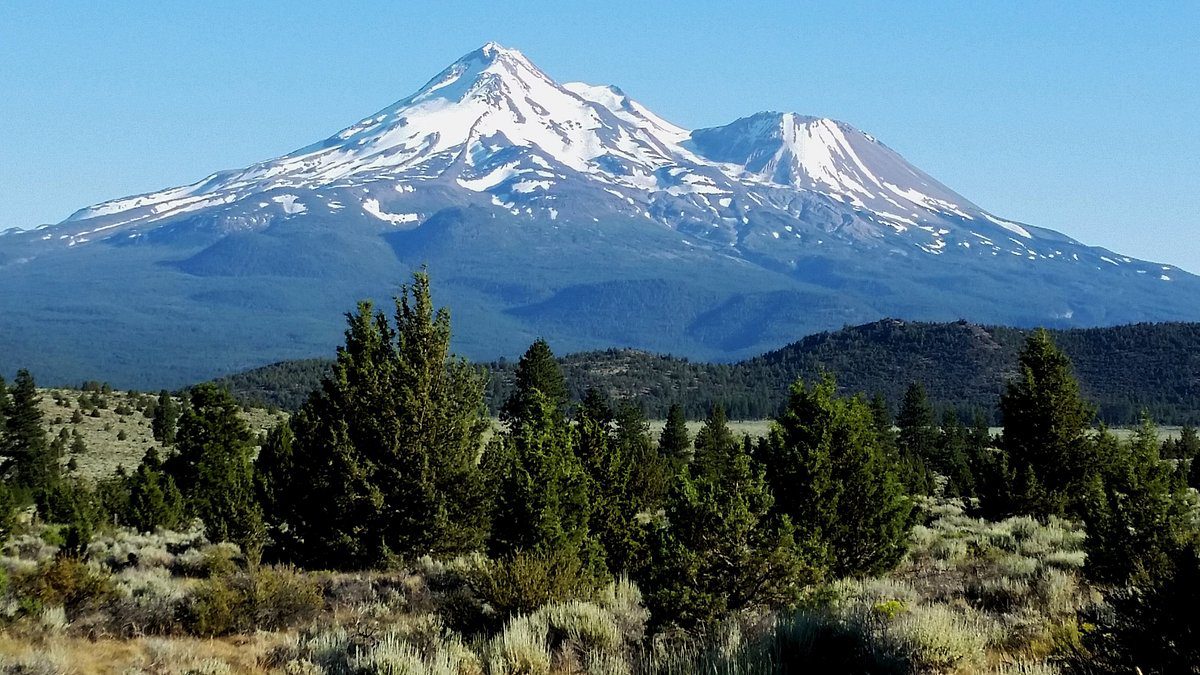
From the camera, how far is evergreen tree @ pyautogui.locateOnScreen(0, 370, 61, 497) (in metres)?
43.4

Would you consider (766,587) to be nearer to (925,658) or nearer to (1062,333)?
(925,658)

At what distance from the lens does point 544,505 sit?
15500 mm

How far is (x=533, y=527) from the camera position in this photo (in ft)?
50.1

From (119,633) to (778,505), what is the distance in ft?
36.2

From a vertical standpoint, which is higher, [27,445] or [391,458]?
[391,458]

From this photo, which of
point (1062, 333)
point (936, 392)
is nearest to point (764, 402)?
point (936, 392)

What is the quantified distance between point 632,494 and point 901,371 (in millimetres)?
142809

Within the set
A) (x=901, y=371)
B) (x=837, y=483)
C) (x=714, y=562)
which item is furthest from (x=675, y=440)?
(x=901, y=371)

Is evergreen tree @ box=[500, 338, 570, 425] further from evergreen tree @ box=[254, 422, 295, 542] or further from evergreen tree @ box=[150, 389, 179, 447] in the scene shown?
evergreen tree @ box=[150, 389, 179, 447]

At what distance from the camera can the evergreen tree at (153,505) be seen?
34625 mm

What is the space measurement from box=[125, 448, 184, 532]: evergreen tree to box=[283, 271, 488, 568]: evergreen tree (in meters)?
16.4

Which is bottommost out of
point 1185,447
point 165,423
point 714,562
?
point 1185,447

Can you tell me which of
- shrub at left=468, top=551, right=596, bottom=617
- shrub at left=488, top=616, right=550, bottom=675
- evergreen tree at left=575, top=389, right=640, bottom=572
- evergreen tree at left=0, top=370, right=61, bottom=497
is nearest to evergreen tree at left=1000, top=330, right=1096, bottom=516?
evergreen tree at left=575, top=389, right=640, bottom=572

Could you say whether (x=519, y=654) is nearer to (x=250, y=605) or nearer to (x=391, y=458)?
(x=250, y=605)
